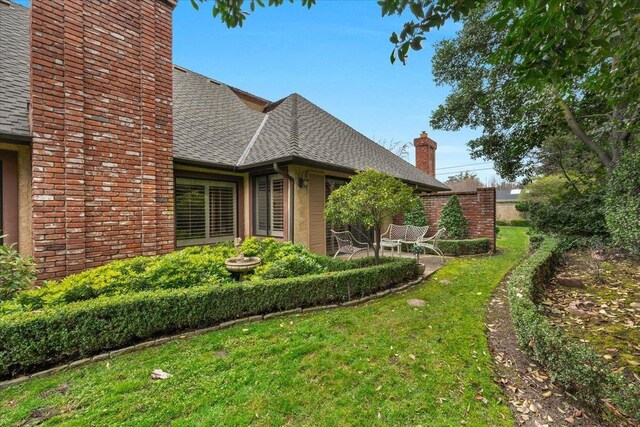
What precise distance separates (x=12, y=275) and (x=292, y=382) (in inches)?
168

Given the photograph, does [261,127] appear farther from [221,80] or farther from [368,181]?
[368,181]

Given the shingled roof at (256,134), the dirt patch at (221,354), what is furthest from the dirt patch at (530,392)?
the shingled roof at (256,134)

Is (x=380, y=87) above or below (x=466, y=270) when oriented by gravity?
above

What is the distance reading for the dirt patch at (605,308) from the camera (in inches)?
122

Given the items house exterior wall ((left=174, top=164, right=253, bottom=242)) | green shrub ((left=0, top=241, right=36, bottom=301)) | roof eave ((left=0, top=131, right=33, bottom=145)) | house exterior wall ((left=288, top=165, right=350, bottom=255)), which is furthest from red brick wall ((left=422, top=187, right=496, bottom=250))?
roof eave ((left=0, top=131, right=33, bottom=145))

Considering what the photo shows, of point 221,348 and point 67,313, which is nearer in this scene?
point 67,313

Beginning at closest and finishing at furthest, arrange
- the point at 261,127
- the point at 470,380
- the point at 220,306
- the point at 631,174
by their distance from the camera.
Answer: the point at 470,380
the point at 220,306
the point at 631,174
the point at 261,127

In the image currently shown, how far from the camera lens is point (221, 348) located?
332cm

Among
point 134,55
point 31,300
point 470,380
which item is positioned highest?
point 134,55

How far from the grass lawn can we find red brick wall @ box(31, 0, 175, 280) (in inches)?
109

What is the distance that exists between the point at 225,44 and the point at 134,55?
2.95 meters

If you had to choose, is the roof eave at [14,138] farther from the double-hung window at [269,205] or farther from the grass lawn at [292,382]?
the double-hung window at [269,205]

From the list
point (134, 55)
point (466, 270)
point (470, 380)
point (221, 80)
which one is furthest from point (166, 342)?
point (221, 80)

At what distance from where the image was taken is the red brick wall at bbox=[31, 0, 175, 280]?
442 centimetres
